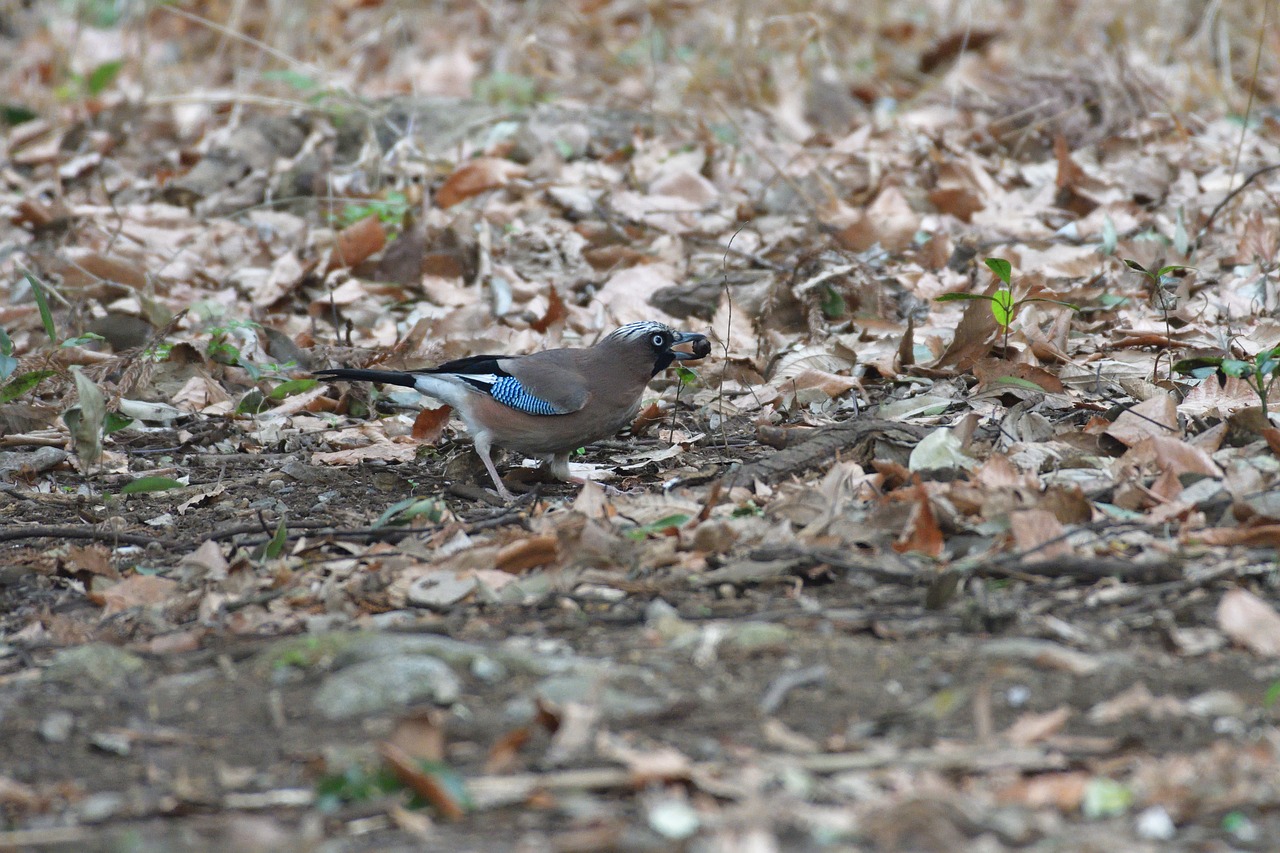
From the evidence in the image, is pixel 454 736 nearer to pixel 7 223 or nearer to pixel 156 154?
pixel 7 223

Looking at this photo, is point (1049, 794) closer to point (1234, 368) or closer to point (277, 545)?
point (1234, 368)

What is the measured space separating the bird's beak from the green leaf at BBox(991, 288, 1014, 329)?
1.04 metres

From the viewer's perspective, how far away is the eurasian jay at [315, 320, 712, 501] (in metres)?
4.84

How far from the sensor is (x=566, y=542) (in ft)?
11.3

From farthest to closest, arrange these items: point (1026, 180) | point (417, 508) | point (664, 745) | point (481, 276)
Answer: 1. point (1026, 180)
2. point (481, 276)
3. point (417, 508)
4. point (664, 745)

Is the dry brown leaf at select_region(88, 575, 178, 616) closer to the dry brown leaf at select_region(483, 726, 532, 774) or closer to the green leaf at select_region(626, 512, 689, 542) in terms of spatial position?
the green leaf at select_region(626, 512, 689, 542)

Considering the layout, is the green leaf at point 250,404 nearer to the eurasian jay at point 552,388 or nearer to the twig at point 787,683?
the eurasian jay at point 552,388

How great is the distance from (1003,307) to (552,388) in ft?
5.19

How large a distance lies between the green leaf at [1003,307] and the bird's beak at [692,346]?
1.04 meters

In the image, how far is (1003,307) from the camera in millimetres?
4578

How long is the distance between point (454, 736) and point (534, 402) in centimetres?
241

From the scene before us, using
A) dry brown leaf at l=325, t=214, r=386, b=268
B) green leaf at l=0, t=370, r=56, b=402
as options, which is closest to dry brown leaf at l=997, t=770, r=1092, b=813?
green leaf at l=0, t=370, r=56, b=402

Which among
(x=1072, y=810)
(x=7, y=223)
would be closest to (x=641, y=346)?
(x=1072, y=810)

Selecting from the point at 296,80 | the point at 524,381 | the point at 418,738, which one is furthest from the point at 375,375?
the point at 296,80
